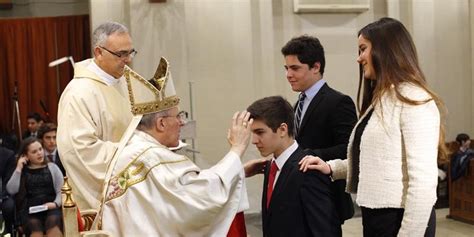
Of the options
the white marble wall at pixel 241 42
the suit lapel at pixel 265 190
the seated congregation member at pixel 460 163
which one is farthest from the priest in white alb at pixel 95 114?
the seated congregation member at pixel 460 163

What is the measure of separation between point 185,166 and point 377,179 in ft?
2.25

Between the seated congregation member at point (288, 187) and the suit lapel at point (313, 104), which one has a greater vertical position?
the suit lapel at point (313, 104)

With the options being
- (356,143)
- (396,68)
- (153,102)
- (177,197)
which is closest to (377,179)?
(356,143)

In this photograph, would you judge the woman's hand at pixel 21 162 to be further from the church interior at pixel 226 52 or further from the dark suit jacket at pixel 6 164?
the church interior at pixel 226 52

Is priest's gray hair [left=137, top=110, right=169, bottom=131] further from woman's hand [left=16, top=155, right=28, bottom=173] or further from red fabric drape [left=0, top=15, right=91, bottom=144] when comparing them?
red fabric drape [left=0, top=15, right=91, bottom=144]

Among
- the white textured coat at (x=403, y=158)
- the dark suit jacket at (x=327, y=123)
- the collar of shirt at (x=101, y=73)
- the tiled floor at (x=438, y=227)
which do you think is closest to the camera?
the white textured coat at (x=403, y=158)

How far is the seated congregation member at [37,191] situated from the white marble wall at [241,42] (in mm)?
1785

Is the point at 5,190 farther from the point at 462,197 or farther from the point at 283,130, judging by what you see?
the point at 462,197

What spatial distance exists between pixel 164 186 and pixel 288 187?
1.45 ft

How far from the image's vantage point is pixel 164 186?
2.38m

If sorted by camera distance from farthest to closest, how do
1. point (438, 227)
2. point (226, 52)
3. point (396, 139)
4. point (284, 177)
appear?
1. point (226, 52)
2. point (438, 227)
3. point (284, 177)
4. point (396, 139)

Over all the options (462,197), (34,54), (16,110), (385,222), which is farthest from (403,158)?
(34,54)

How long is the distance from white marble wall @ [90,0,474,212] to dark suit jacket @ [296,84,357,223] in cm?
428

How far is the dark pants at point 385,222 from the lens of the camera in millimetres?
2186
